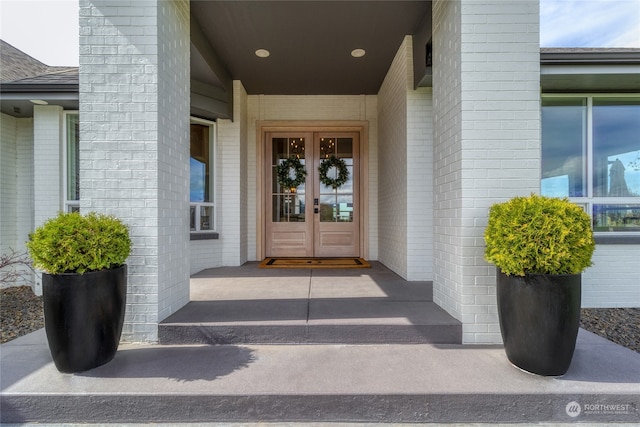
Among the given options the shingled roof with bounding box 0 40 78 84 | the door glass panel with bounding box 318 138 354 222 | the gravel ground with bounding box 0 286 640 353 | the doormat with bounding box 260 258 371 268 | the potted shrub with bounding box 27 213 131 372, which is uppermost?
the shingled roof with bounding box 0 40 78 84

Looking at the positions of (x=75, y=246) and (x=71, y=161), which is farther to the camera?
(x=71, y=161)

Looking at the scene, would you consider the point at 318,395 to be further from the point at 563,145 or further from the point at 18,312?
the point at 563,145

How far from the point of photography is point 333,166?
17.9 ft

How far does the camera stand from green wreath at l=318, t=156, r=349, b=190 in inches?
214

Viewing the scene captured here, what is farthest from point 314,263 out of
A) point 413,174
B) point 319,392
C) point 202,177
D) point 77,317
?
point 77,317

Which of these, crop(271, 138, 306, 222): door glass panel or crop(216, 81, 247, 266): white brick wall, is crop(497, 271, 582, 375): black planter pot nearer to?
crop(216, 81, 247, 266): white brick wall

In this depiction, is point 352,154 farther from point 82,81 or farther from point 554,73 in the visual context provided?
point 82,81

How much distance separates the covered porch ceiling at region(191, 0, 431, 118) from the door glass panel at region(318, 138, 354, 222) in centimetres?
99

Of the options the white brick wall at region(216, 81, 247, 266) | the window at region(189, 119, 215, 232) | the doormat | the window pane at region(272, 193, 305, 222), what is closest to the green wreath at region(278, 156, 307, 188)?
the window pane at region(272, 193, 305, 222)

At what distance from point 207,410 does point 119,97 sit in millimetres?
2210

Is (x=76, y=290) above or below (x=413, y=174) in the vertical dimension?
below

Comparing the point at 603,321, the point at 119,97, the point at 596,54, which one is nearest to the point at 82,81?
the point at 119,97

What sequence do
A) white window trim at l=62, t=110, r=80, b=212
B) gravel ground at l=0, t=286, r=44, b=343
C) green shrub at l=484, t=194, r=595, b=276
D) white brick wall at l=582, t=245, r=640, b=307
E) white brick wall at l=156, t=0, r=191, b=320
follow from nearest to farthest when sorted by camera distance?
green shrub at l=484, t=194, r=595, b=276 < white brick wall at l=156, t=0, r=191, b=320 < gravel ground at l=0, t=286, r=44, b=343 < white brick wall at l=582, t=245, r=640, b=307 < white window trim at l=62, t=110, r=80, b=212

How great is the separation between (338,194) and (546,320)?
396 centimetres
